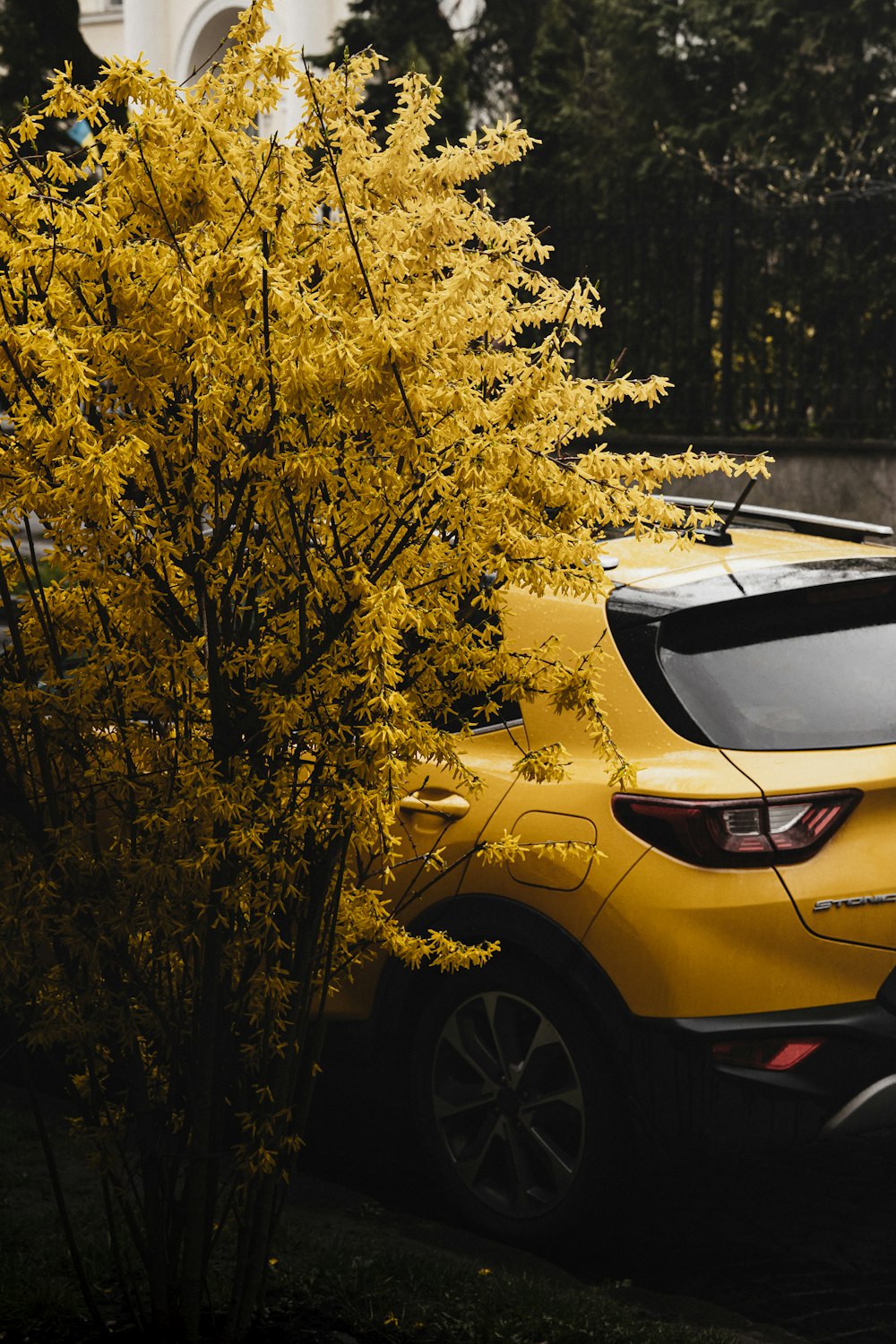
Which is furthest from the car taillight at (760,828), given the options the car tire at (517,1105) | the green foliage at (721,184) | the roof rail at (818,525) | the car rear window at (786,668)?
the green foliage at (721,184)

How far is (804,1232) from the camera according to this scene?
14.0ft

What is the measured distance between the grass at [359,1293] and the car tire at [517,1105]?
220 mm

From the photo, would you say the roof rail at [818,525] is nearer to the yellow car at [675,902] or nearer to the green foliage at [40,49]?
the yellow car at [675,902]

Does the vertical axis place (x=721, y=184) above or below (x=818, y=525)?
above

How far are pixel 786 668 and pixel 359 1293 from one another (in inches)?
67.4

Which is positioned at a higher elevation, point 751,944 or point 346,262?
point 346,262

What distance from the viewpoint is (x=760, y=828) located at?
3.83 metres

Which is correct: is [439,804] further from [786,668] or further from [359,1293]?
[359,1293]

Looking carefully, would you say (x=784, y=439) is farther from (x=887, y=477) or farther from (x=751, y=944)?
(x=751, y=944)

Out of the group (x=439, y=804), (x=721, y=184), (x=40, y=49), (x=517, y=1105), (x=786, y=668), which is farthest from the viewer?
(x=40, y=49)

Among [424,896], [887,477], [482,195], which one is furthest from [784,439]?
[482,195]

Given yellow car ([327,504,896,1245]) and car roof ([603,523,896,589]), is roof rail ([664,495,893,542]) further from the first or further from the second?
yellow car ([327,504,896,1245])

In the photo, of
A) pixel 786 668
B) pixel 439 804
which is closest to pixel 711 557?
pixel 786 668

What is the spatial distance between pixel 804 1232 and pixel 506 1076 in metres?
0.84
